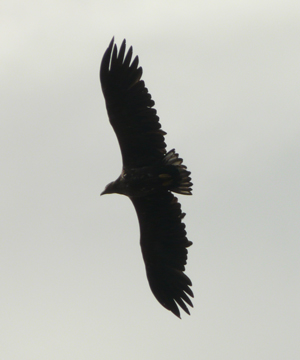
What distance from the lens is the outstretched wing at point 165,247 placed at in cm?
1393

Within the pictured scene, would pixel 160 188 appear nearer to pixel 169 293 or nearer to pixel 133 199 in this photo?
pixel 133 199

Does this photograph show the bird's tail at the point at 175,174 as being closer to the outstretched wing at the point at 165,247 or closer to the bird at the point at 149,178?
the bird at the point at 149,178

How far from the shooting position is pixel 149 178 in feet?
43.9

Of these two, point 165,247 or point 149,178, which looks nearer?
point 149,178

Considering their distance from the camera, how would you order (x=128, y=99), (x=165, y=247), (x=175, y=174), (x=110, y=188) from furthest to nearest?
(x=165, y=247)
(x=110, y=188)
(x=175, y=174)
(x=128, y=99)

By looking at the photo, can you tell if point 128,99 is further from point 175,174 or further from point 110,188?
point 110,188

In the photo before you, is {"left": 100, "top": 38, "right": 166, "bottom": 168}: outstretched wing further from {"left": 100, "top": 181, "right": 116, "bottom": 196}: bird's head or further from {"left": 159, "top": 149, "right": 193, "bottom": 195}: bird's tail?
{"left": 100, "top": 181, "right": 116, "bottom": 196}: bird's head

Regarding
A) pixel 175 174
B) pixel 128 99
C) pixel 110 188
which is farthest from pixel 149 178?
pixel 128 99

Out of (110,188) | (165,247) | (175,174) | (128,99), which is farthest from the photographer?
(165,247)

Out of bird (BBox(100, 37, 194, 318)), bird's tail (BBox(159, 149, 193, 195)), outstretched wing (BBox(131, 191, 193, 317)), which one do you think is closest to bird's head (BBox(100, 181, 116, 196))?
bird (BBox(100, 37, 194, 318))

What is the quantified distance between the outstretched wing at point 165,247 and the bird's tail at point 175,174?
1.43 feet

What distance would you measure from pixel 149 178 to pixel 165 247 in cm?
168

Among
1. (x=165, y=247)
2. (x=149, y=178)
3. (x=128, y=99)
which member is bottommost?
(x=165, y=247)

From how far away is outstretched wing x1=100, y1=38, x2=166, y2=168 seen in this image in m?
12.9
